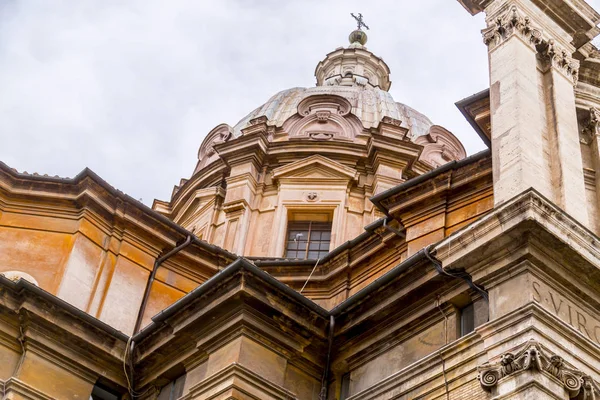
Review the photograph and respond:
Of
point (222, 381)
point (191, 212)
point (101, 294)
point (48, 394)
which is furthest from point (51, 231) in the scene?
point (191, 212)

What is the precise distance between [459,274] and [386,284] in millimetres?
1469

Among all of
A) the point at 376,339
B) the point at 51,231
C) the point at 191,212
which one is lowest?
the point at 376,339

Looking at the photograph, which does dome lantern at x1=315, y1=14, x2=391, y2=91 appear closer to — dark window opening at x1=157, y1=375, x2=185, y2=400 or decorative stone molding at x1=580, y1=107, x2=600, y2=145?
decorative stone molding at x1=580, y1=107, x2=600, y2=145

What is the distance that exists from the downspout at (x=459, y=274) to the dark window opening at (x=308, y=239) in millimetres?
13928

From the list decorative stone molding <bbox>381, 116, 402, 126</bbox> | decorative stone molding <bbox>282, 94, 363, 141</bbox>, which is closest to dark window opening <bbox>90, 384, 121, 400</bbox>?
decorative stone molding <bbox>282, 94, 363, 141</bbox>

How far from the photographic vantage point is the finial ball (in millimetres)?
52938

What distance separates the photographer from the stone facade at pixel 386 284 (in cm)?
1456

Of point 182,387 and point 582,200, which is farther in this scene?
point 182,387

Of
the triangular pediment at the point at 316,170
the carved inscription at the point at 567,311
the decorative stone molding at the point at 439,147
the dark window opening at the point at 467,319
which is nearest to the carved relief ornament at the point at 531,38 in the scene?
the dark window opening at the point at 467,319

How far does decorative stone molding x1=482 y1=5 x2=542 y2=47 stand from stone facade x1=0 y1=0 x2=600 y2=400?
33mm

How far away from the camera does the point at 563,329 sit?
14.0 m

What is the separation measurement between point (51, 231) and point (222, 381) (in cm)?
632

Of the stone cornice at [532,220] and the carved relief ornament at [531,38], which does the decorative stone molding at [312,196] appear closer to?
the carved relief ornament at [531,38]

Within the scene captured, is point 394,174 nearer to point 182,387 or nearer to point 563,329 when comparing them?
point 182,387
